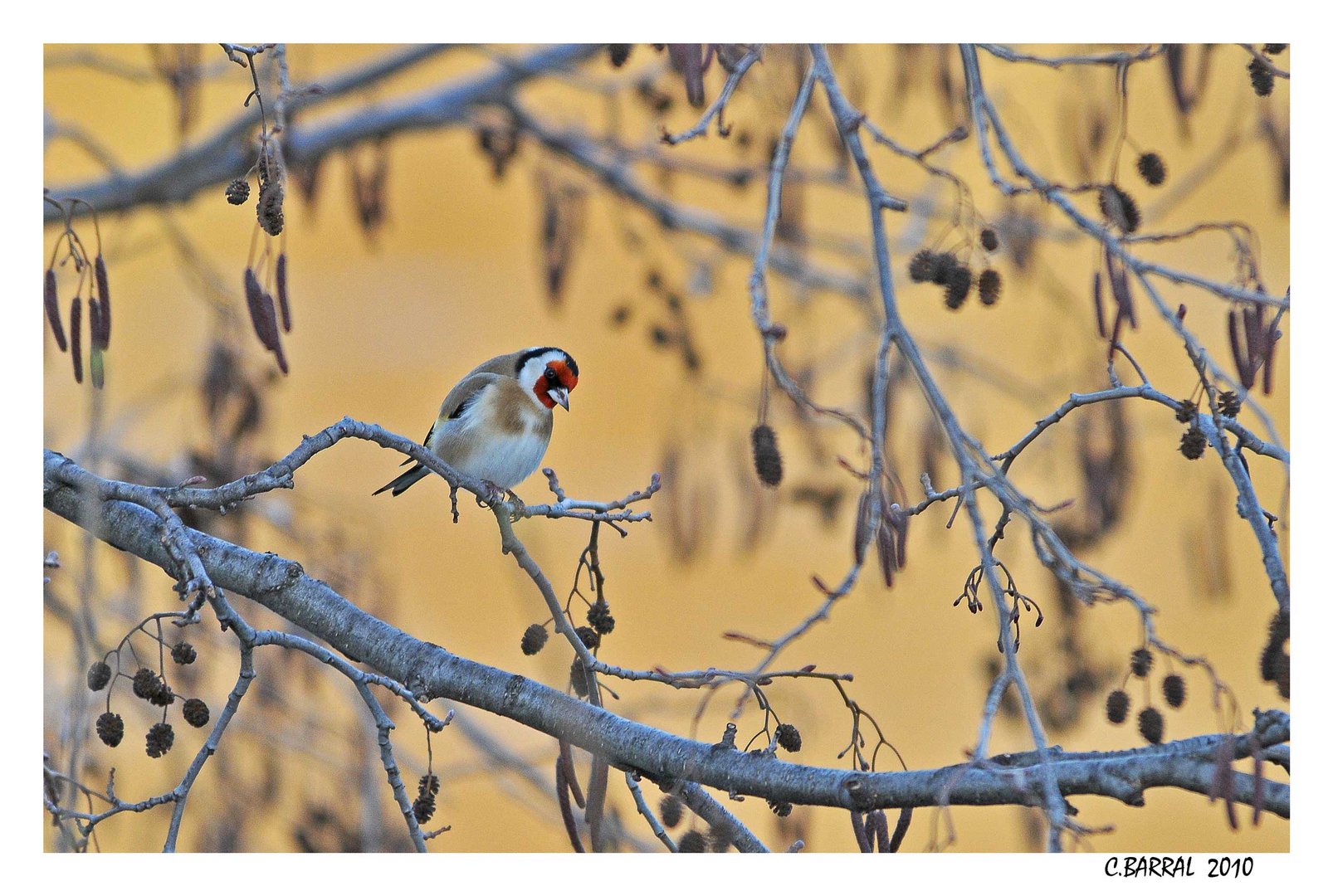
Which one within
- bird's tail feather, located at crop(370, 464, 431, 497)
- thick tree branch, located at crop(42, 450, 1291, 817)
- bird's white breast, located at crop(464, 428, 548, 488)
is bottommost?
thick tree branch, located at crop(42, 450, 1291, 817)

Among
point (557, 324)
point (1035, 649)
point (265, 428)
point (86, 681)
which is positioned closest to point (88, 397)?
point (265, 428)

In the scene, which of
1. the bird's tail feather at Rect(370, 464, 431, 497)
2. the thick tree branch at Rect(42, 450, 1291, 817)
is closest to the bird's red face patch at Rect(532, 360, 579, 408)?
the bird's tail feather at Rect(370, 464, 431, 497)

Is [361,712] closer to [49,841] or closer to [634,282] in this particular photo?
[49,841]

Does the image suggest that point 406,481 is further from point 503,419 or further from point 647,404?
point 647,404

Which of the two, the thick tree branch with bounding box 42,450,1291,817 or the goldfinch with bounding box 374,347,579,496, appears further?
the goldfinch with bounding box 374,347,579,496

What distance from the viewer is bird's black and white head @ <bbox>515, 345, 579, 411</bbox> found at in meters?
2.11

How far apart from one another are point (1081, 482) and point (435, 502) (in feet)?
3.70

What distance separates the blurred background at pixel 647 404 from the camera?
1.74m

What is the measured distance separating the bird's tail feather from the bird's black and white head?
0.22 meters

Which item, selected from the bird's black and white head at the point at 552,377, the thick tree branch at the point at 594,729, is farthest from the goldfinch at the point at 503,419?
the thick tree branch at the point at 594,729

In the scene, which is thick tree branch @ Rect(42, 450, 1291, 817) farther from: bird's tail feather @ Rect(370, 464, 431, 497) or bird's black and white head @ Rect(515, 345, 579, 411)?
bird's black and white head @ Rect(515, 345, 579, 411)

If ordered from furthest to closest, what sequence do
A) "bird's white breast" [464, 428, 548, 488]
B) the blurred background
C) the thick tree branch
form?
"bird's white breast" [464, 428, 548, 488] → the blurred background → the thick tree branch

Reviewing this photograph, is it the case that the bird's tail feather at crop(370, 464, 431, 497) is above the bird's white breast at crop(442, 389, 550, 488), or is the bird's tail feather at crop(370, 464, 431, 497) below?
below

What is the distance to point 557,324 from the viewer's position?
7.14ft
